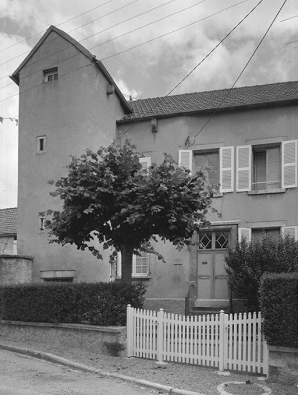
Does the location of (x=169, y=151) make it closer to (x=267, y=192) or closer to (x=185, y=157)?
(x=185, y=157)

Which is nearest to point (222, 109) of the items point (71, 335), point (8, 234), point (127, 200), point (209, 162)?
point (209, 162)

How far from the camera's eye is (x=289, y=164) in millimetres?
17422

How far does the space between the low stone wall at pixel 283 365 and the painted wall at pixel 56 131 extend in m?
9.12

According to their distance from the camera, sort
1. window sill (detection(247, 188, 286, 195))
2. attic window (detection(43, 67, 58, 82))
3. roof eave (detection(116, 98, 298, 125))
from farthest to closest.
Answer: attic window (detection(43, 67, 58, 82))
roof eave (detection(116, 98, 298, 125))
window sill (detection(247, 188, 286, 195))

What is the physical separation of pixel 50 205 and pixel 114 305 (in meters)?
6.73

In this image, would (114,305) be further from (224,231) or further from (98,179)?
(224,231)

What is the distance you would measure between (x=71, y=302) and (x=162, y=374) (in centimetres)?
377

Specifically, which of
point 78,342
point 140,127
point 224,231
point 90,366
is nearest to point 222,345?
point 90,366

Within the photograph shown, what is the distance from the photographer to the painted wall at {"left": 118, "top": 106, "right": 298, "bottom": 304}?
690 inches

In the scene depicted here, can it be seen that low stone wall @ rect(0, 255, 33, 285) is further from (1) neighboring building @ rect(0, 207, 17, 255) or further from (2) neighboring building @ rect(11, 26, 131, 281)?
(1) neighboring building @ rect(0, 207, 17, 255)

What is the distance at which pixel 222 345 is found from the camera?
34.7 ft

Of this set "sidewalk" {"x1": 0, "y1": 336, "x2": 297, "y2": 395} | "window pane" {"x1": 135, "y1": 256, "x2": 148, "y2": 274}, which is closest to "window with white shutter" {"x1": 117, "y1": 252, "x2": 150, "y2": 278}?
"window pane" {"x1": 135, "y1": 256, "x2": 148, "y2": 274}

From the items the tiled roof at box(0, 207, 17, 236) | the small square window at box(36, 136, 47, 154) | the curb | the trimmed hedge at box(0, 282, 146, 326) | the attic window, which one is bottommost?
the curb

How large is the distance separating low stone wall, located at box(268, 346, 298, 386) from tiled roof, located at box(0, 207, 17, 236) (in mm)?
18565
